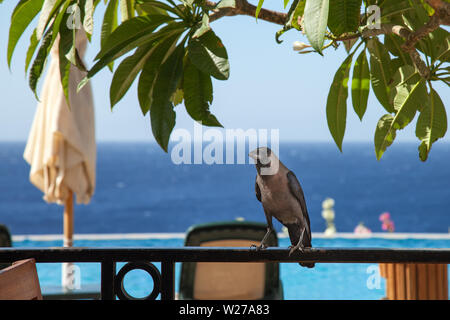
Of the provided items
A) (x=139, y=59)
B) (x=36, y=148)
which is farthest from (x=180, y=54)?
(x=36, y=148)

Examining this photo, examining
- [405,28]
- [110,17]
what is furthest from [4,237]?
[405,28]

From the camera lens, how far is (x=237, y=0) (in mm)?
1095

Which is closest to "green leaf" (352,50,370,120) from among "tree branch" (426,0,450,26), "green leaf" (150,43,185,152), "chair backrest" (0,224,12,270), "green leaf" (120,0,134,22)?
"tree branch" (426,0,450,26)

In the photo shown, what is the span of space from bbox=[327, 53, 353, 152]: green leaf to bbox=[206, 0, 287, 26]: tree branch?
0.22 m

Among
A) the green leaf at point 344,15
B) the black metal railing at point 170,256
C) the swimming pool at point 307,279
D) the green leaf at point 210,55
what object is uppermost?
the green leaf at point 344,15

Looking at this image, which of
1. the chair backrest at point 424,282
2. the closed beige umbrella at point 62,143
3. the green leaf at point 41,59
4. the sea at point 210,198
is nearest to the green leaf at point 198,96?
the green leaf at point 41,59

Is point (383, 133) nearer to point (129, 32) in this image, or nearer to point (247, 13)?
point (247, 13)

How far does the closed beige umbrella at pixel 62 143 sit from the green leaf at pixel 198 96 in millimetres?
2851

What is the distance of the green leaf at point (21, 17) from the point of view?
111 centimetres

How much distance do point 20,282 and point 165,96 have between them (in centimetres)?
46

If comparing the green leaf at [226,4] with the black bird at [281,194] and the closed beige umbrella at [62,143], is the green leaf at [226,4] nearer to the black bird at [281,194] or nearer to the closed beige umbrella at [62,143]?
the black bird at [281,194]

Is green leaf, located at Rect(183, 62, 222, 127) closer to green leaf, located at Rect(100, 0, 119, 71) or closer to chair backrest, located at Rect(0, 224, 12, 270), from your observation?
green leaf, located at Rect(100, 0, 119, 71)

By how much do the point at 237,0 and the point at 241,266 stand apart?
6.83 feet
